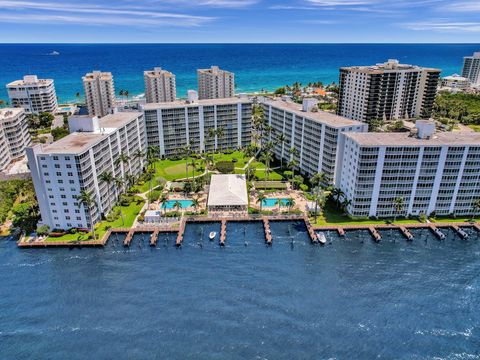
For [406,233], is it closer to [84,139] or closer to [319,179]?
[319,179]

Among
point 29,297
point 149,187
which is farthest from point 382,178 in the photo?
point 29,297

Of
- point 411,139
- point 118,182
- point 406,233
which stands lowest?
point 406,233

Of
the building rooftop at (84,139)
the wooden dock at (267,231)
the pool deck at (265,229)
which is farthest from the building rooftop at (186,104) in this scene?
the wooden dock at (267,231)

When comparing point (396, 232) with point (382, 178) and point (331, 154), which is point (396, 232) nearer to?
point (382, 178)

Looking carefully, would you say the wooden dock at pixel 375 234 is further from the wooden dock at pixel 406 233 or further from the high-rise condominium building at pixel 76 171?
the high-rise condominium building at pixel 76 171

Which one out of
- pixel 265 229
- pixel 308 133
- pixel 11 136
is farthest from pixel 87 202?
pixel 11 136

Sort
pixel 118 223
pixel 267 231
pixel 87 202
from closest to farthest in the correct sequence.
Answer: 1. pixel 87 202
2. pixel 267 231
3. pixel 118 223

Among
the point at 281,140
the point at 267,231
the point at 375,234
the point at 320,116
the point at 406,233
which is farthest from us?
the point at 281,140
